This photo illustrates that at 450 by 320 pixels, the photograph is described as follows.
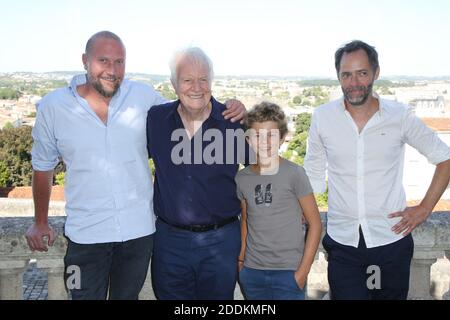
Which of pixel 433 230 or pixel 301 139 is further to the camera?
pixel 301 139

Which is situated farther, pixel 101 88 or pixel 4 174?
pixel 4 174

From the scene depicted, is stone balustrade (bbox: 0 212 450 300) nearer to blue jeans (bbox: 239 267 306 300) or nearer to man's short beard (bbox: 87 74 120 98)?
blue jeans (bbox: 239 267 306 300)

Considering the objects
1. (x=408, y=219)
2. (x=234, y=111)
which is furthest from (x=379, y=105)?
(x=234, y=111)

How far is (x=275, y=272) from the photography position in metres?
2.87

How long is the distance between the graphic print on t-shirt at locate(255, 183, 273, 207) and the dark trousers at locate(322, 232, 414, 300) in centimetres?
54

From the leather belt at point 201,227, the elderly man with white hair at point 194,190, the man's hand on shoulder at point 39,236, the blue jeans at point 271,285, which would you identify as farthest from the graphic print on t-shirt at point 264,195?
the man's hand on shoulder at point 39,236

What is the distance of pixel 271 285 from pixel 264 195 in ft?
1.80

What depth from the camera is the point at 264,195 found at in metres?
2.87

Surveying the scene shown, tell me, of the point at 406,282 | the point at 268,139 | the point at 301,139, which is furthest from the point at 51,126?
the point at 301,139

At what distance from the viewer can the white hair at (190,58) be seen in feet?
9.41

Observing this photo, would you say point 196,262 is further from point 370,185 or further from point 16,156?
point 16,156

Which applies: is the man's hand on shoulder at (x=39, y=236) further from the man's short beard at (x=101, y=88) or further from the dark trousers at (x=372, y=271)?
the dark trousers at (x=372, y=271)

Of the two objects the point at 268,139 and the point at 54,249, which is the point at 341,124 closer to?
the point at 268,139

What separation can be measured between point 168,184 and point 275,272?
0.84 meters
